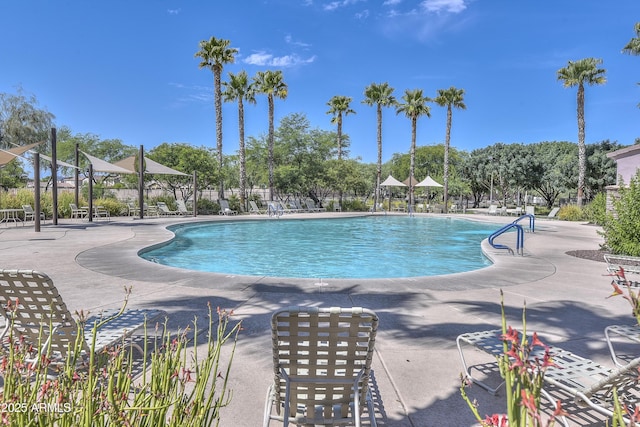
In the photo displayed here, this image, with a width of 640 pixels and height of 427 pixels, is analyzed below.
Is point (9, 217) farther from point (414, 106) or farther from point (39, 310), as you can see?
point (414, 106)

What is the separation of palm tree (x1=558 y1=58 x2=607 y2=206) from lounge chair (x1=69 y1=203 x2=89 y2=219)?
29.4m

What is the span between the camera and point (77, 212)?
18812 mm

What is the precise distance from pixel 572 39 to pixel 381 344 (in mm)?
42287

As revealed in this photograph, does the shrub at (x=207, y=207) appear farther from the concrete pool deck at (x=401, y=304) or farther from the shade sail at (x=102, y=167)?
the concrete pool deck at (x=401, y=304)

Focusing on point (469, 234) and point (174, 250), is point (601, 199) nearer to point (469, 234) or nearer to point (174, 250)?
point (469, 234)

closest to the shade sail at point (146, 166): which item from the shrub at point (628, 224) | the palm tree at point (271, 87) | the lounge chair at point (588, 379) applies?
the palm tree at point (271, 87)

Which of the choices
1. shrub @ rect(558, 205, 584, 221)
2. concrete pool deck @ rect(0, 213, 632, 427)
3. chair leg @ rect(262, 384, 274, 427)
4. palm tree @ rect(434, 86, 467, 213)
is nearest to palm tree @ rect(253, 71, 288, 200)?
palm tree @ rect(434, 86, 467, 213)

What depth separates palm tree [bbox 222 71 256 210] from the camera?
88.8 ft

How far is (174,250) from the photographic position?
12.2 meters

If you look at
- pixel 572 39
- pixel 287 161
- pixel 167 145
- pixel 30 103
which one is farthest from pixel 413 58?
pixel 30 103

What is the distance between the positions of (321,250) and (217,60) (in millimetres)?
18517

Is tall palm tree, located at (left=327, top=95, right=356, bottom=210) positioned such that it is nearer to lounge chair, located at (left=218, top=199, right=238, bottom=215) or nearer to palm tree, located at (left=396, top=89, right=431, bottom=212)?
palm tree, located at (left=396, top=89, right=431, bottom=212)

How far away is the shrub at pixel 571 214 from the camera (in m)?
23.7

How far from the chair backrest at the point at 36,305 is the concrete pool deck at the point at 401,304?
1.30 metres
